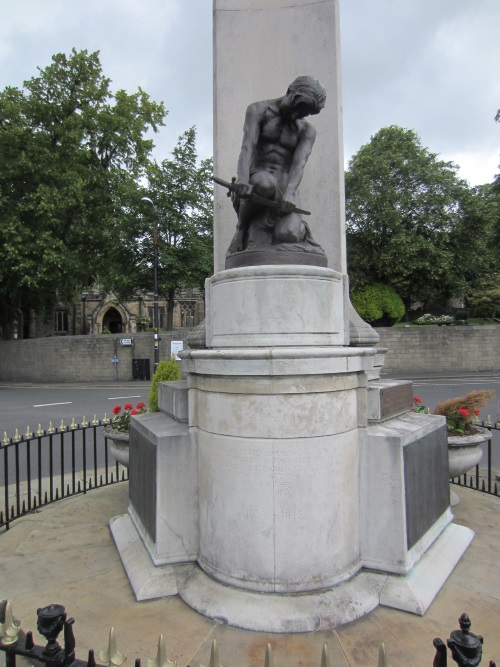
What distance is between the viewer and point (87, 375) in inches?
998

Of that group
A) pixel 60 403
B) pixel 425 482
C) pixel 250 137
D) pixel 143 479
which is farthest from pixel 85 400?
pixel 425 482

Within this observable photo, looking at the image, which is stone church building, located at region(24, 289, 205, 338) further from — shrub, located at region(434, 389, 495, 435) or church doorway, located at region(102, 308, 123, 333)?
shrub, located at region(434, 389, 495, 435)

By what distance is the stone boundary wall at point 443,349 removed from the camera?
83.0 feet

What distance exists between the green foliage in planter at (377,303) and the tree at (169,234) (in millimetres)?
9230

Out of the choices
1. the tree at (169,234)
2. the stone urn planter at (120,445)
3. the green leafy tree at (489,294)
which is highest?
the tree at (169,234)

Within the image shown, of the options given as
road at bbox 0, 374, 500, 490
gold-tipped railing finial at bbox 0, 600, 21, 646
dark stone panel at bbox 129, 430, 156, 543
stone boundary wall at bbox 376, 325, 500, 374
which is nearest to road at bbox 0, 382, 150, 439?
road at bbox 0, 374, 500, 490

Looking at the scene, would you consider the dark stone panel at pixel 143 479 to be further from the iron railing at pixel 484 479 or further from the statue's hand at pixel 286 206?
the iron railing at pixel 484 479

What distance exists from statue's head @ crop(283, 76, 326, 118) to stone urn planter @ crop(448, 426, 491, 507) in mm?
3812

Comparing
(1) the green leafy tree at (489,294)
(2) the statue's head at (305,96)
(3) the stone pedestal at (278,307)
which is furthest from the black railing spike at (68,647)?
(1) the green leafy tree at (489,294)

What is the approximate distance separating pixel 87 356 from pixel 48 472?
62.8 feet

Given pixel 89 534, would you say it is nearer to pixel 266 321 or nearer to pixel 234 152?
pixel 266 321

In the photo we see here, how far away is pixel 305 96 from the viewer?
3607 millimetres

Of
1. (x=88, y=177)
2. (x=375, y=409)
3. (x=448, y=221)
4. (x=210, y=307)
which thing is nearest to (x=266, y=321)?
(x=210, y=307)

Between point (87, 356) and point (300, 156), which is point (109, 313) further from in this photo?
point (300, 156)
